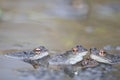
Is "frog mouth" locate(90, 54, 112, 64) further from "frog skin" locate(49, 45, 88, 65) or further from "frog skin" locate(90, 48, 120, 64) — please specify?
"frog skin" locate(49, 45, 88, 65)

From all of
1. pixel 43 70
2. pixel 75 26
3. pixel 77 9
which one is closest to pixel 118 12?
pixel 77 9

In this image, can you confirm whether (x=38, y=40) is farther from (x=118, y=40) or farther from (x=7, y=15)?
(x=7, y=15)

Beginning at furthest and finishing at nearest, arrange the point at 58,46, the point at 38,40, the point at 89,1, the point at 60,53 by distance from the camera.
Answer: the point at 89,1 < the point at 38,40 < the point at 58,46 < the point at 60,53

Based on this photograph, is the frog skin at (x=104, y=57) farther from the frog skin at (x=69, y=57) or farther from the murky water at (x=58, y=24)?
the murky water at (x=58, y=24)

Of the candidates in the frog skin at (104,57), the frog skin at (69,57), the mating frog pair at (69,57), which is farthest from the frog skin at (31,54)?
the frog skin at (104,57)

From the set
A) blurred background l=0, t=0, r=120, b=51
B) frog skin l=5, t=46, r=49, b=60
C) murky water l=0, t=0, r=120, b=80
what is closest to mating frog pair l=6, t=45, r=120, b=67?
frog skin l=5, t=46, r=49, b=60

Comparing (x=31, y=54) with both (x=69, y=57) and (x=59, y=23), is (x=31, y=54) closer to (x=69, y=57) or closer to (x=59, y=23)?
(x=69, y=57)

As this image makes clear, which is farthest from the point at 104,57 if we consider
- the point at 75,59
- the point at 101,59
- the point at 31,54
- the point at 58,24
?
the point at 58,24
